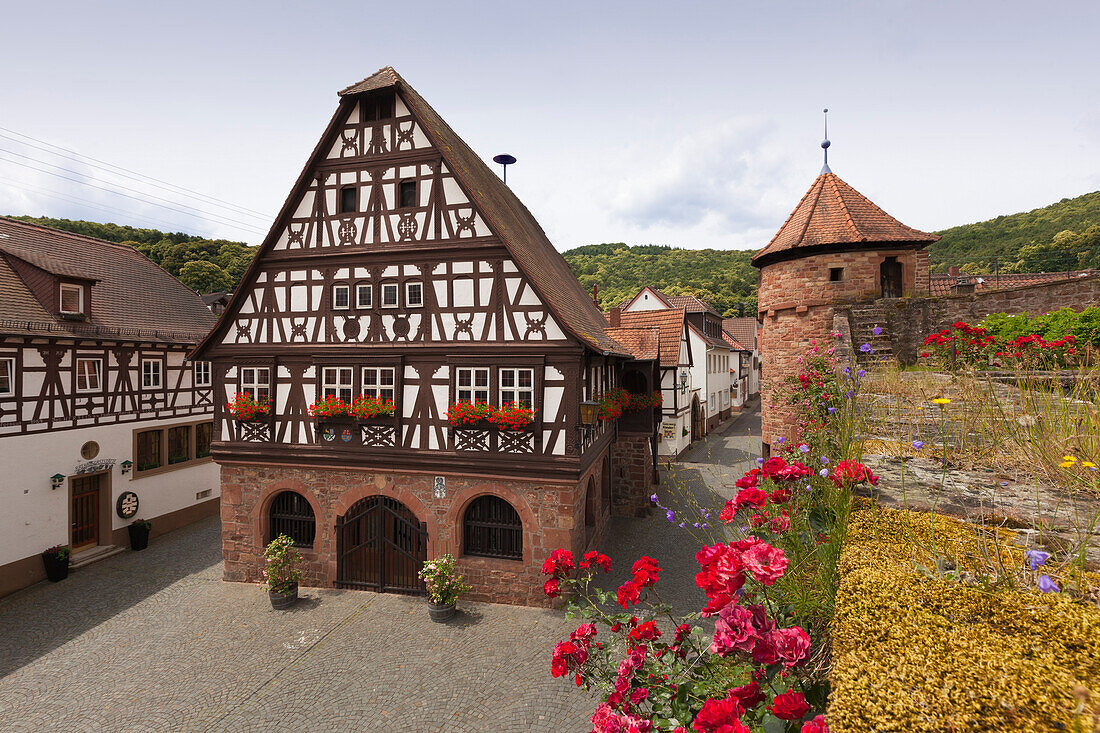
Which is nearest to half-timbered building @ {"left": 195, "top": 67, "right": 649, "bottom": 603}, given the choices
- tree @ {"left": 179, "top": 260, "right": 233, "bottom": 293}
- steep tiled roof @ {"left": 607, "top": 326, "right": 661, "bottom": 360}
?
steep tiled roof @ {"left": 607, "top": 326, "right": 661, "bottom": 360}

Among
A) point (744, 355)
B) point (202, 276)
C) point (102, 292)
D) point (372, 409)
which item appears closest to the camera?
point (372, 409)

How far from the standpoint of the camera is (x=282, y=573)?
10.8m

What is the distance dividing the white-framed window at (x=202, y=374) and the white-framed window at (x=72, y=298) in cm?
377

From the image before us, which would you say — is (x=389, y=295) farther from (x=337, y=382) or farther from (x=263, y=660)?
(x=263, y=660)

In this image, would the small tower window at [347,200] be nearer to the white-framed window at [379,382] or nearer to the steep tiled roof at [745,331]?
the white-framed window at [379,382]

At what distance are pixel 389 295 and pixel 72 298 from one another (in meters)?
10.4

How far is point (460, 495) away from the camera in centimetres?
1085

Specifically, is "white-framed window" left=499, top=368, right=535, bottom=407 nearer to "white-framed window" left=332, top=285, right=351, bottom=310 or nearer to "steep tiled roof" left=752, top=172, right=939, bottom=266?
"white-framed window" left=332, top=285, right=351, bottom=310

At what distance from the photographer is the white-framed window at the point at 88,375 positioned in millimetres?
13438

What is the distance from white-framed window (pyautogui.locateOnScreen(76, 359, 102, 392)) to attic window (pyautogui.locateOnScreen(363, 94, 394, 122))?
35.4ft

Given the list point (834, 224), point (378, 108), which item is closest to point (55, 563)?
point (378, 108)

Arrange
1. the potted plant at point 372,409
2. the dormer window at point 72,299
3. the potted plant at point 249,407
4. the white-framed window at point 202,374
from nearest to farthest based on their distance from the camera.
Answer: the potted plant at point 372,409 → the potted plant at point 249,407 → the dormer window at point 72,299 → the white-framed window at point 202,374

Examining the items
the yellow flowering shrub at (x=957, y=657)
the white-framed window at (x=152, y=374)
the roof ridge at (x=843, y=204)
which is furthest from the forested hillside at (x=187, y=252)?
the yellow flowering shrub at (x=957, y=657)

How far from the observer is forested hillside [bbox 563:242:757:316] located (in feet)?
207
